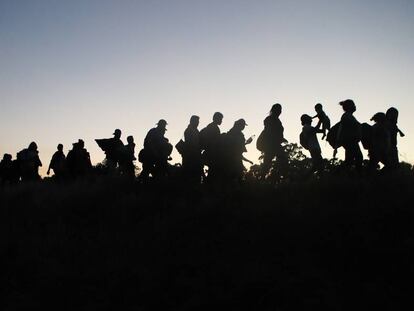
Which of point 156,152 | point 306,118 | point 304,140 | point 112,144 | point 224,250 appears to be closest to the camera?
point 224,250

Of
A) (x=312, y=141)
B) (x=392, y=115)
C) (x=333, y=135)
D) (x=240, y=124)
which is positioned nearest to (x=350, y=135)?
(x=333, y=135)

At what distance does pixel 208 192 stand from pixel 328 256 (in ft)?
14.1

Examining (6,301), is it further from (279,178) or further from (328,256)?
(279,178)

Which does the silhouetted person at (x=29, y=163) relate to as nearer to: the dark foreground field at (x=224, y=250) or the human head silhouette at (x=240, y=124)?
the dark foreground field at (x=224, y=250)

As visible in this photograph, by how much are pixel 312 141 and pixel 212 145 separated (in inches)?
92.4

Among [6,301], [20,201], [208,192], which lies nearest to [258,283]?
[6,301]

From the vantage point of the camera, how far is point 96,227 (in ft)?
37.4

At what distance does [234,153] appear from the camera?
1360 cm

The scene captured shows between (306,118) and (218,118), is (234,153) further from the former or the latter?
(306,118)

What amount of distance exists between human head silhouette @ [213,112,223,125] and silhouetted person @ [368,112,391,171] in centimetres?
353

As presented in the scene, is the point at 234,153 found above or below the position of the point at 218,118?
below

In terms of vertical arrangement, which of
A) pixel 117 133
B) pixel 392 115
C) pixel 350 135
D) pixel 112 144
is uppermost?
pixel 117 133

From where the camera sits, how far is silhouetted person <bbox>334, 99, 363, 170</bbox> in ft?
41.5

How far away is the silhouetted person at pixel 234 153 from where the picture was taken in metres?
13.6
